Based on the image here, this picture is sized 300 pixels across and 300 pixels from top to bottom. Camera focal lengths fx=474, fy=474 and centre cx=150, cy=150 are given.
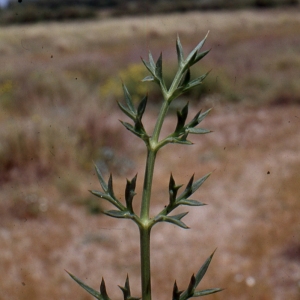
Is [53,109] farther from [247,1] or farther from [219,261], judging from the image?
[247,1]

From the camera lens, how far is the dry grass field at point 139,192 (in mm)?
3670

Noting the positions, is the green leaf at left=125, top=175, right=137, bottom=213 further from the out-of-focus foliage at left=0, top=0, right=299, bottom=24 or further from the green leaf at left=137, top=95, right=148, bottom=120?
the out-of-focus foliage at left=0, top=0, right=299, bottom=24

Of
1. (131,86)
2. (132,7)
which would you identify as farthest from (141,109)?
(132,7)

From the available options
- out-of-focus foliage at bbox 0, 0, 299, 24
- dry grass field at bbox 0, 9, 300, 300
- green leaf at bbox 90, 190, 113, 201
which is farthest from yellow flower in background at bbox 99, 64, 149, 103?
out-of-focus foliage at bbox 0, 0, 299, 24

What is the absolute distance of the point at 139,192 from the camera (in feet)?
15.8

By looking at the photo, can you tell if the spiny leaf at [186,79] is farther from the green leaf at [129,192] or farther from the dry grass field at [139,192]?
the dry grass field at [139,192]

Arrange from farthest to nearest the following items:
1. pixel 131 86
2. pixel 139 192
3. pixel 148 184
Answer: pixel 131 86
pixel 139 192
pixel 148 184

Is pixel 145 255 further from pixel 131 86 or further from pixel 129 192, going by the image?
pixel 131 86

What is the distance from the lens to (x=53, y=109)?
20.4 ft

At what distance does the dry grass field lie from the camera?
3670 mm

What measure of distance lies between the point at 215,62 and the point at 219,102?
2.95 metres

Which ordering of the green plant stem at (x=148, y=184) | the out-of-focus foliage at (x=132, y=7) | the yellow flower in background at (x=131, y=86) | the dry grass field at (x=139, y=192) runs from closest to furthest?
the green plant stem at (x=148, y=184), the dry grass field at (x=139, y=192), the yellow flower in background at (x=131, y=86), the out-of-focus foliage at (x=132, y=7)

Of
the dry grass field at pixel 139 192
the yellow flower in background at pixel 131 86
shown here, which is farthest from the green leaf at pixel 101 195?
the yellow flower in background at pixel 131 86

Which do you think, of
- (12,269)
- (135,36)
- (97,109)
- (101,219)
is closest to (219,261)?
(101,219)
